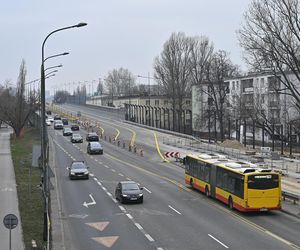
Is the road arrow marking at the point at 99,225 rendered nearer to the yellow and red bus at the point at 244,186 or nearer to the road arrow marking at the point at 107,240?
the road arrow marking at the point at 107,240

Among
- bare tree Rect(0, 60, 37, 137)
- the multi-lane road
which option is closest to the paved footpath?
the multi-lane road

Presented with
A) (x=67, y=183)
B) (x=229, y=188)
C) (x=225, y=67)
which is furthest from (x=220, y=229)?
(x=225, y=67)

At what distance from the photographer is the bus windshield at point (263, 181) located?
27.4m

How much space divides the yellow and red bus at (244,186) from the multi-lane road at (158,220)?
58 centimetres

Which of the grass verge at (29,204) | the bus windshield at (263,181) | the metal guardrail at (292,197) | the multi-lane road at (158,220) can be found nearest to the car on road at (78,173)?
the multi-lane road at (158,220)

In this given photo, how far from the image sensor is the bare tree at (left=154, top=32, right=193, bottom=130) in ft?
385

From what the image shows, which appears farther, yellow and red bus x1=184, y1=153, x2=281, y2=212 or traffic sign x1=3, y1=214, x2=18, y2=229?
yellow and red bus x1=184, y1=153, x2=281, y2=212

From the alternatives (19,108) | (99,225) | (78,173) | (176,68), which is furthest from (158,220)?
(176,68)

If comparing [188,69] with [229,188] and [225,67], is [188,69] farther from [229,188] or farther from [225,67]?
[229,188]

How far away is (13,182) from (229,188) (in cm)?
1686

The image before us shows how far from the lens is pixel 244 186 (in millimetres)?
27500

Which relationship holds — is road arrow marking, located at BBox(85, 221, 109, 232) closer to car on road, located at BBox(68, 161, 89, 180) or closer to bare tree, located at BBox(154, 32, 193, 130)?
car on road, located at BBox(68, 161, 89, 180)

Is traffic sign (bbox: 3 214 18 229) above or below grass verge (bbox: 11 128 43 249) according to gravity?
above

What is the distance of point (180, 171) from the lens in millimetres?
49812
